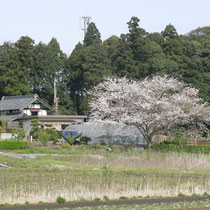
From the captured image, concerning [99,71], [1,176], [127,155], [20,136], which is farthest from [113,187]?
[99,71]

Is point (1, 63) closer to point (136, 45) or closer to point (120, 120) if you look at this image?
point (136, 45)

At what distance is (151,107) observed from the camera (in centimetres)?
3372

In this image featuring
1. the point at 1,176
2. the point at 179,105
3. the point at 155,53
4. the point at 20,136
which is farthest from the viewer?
the point at 155,53

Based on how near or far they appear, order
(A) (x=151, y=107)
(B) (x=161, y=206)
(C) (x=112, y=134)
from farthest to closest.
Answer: (C) (x=112, y=134) < (A) (x=151, y=107) < (B) (x=161, y=206)

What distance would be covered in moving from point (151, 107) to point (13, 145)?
38.2 feet

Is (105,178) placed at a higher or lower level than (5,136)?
lower

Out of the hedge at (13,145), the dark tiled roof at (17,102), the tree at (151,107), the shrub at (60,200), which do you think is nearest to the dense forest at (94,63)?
the dark tiled roof at (17,102)

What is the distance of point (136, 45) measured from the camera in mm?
58688

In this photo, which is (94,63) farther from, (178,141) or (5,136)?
(178,141)

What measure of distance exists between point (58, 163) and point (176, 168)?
636 centimetres

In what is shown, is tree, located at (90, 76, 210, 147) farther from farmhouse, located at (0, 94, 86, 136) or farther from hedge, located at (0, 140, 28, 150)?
farmhouse, located at (0, 94, 86, 136)

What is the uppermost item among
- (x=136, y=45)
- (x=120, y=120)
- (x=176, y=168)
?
(x=136, y=45)

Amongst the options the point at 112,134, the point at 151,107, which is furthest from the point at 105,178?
the point at 112,134

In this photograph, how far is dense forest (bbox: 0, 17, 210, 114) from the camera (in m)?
56.6
